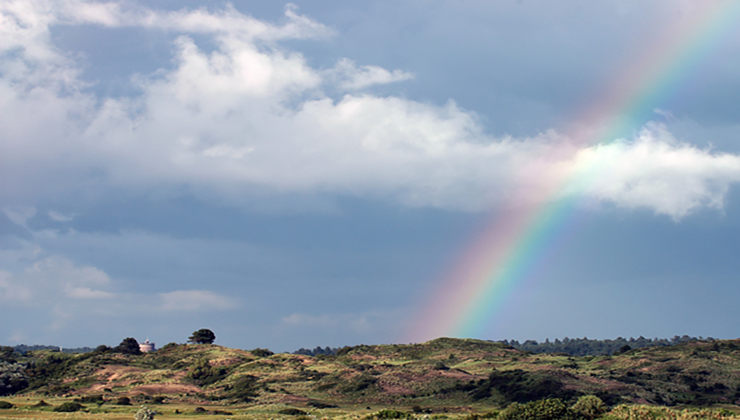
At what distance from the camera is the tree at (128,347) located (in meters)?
182

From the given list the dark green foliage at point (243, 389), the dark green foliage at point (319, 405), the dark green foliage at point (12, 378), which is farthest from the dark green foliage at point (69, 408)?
the dark green foliage at point (12, 378)

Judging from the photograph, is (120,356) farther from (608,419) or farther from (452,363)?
(608,419)

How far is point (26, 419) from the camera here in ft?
224

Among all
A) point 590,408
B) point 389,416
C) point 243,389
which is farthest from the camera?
point 243,389

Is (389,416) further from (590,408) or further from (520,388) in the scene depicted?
(520,388)

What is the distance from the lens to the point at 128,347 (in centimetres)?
18650

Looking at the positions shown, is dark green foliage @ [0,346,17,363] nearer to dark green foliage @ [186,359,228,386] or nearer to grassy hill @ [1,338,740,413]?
grassy hill @ [1,338,740,413]

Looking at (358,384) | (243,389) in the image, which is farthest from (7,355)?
(358,384)

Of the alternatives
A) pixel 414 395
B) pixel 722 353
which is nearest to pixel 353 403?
pixel 414 395

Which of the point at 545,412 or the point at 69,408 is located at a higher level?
the point at 545,412

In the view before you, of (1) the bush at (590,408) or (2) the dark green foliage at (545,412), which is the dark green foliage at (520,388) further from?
(2) the dark green foliage at (545,412)

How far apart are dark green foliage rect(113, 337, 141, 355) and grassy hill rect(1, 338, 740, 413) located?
43.5ft

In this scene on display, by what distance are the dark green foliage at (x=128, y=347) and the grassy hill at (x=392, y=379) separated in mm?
13258

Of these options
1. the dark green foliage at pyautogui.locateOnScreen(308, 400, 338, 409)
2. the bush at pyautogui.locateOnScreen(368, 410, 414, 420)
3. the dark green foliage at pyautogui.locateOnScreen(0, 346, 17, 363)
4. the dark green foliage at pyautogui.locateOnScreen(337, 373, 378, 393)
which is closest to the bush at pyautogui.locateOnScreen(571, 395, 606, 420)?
the bush at pyautogui.locateOnScreen(368, 410, 414, 420)
